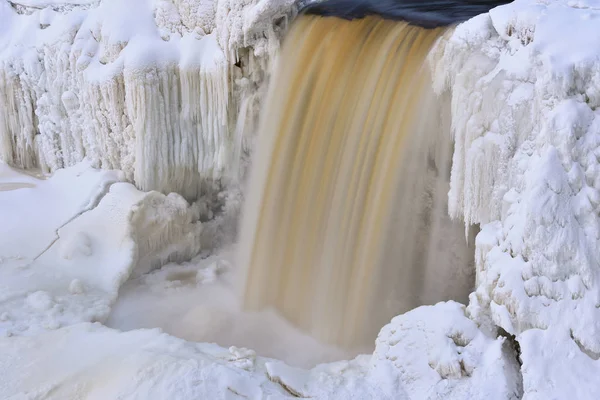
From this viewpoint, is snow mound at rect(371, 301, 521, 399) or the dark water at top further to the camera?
the dark water at top

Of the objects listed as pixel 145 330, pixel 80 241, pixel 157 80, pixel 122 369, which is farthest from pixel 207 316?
pixel 157 80

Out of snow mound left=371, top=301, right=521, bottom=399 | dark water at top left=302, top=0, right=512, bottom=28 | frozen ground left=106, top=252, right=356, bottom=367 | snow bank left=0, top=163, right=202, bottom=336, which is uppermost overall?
dark water at top left=302, top=0, right=512, bottom=28

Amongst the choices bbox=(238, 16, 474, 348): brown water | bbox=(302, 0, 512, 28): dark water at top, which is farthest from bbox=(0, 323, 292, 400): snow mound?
bbox=(302, 0, 512, 28): dark water at top

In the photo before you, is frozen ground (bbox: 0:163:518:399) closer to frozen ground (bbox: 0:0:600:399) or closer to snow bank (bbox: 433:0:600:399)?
frozen ground (bbox: 0:0:600:399)

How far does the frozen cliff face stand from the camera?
255 inches

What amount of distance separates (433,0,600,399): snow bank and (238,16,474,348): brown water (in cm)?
95

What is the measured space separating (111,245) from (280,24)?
3085 mm

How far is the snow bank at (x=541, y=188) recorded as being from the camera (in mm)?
3197

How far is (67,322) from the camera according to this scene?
5016 millimetres

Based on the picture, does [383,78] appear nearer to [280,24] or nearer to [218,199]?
[280,24]

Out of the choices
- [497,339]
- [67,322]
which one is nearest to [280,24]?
[67,322]

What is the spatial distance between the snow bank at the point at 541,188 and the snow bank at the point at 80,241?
12.1 ft

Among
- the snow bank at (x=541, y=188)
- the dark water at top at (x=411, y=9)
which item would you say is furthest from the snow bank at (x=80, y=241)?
the snow bank at (x=541, y=188)

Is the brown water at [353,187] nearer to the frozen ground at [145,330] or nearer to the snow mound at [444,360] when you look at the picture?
the frozen ground at [145,330]
